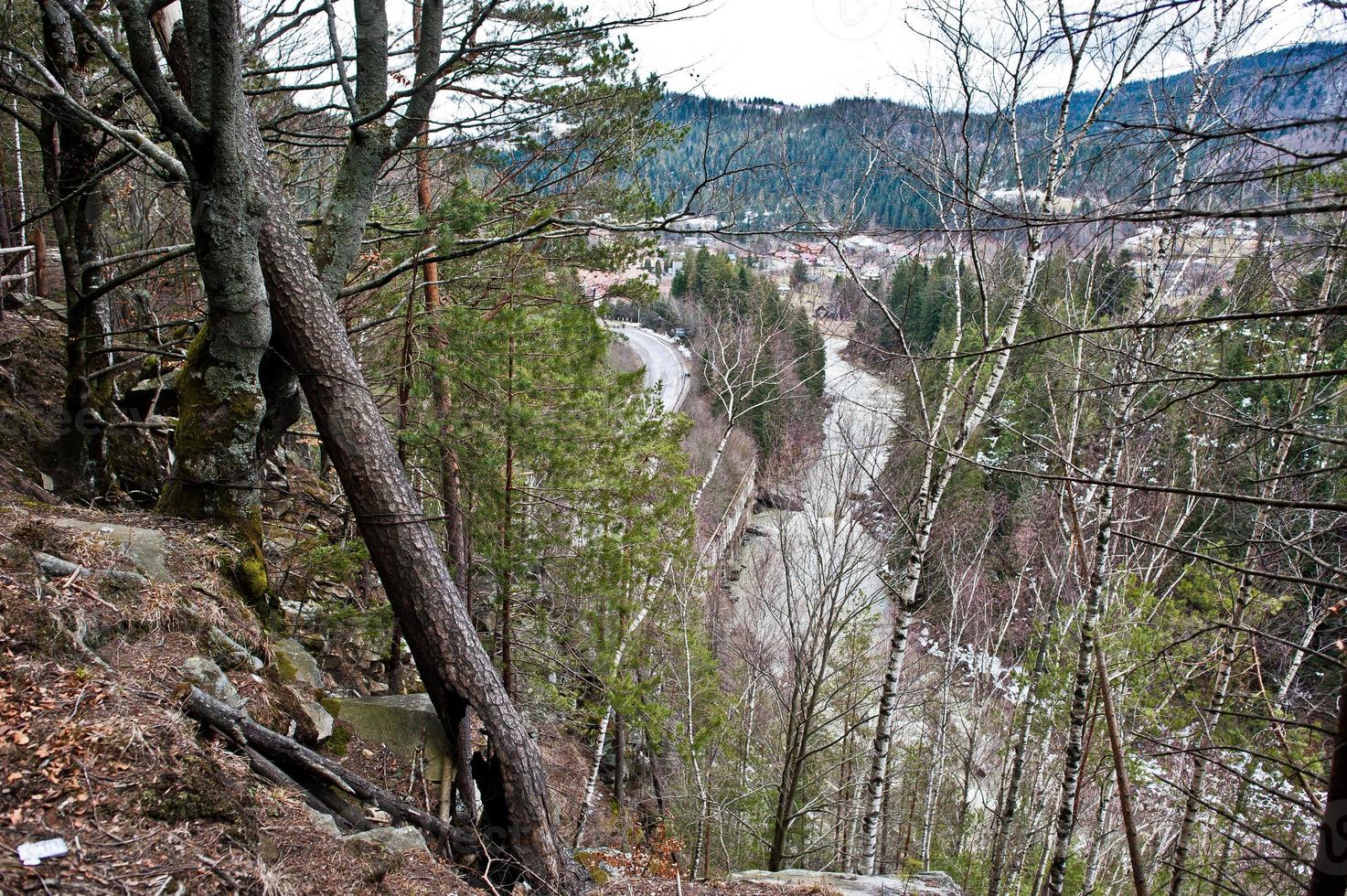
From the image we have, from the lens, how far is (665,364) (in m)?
35.3

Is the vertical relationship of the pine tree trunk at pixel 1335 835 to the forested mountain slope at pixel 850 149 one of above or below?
below

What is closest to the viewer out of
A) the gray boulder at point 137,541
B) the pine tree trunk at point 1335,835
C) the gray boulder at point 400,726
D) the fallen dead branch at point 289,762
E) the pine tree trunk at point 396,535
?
the pine tree trunk at point 1335,835

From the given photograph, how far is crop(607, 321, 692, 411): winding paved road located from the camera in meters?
28.2

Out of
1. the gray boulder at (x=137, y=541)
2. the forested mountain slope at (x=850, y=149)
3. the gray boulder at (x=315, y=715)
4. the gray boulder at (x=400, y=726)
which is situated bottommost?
the gray boulder at (x=400, y=726)

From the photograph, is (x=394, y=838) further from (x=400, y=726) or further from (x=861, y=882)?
(x=861, y=882)

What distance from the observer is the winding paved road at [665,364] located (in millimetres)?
28203

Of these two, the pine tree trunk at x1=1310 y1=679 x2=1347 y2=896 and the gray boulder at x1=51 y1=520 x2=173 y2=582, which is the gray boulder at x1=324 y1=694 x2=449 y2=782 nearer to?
the gray boulder at x1=51 y1=520 x2=173 y2=582

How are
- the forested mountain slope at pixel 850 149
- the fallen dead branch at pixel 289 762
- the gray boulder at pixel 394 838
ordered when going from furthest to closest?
the forested mountain slope at pixel 850 149 → the gray boulder at pixel 394 838 → the fallen dead branch at pixel 289 762

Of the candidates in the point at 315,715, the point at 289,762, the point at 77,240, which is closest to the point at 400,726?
the point at 315,715

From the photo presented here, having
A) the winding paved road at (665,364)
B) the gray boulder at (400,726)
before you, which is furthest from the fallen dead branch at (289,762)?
the winding paved road at (665,364)

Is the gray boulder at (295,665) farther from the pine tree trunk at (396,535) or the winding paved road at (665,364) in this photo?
the winding paved road at (665,364)

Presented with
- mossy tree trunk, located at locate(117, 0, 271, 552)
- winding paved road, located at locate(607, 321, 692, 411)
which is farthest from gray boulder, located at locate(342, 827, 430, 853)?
winding paved road, located at locate(607, 321, 692, 411)

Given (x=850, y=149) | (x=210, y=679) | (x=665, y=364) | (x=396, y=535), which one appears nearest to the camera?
(x=210, y=679)

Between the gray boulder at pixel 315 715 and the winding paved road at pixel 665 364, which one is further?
the winding paved road at pixel 665 364
